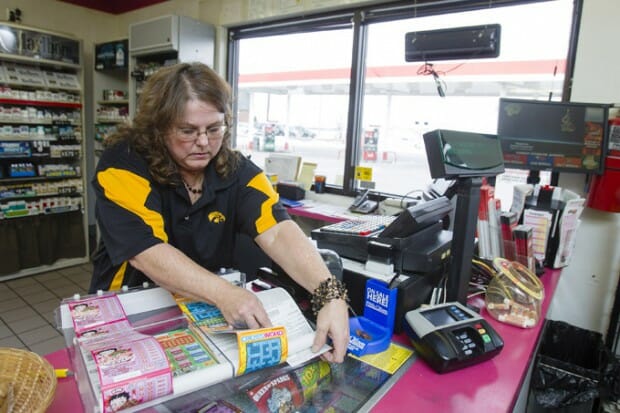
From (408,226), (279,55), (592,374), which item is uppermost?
(279,55)

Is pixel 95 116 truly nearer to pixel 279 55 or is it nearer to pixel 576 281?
pixel 279 55

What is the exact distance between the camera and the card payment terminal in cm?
99

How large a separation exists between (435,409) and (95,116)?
5.02 metres

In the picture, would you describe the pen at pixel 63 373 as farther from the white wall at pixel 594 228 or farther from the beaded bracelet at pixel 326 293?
the white wall at pixel 594 228

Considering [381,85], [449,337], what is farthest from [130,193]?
[381,85]

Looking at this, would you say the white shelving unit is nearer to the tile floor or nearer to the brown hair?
the tile floor

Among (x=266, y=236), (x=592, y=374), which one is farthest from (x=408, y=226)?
(x=592, y=374)

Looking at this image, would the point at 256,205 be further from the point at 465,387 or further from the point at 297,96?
the point at 297,96

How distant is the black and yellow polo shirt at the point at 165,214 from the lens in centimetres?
108

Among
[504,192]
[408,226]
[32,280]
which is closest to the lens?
[408,226]

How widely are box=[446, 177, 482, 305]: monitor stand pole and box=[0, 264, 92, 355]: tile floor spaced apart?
7.22ft

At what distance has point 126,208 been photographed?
1098mm

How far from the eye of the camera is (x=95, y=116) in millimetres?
4781

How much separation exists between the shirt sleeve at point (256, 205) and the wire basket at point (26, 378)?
0.69 metres
